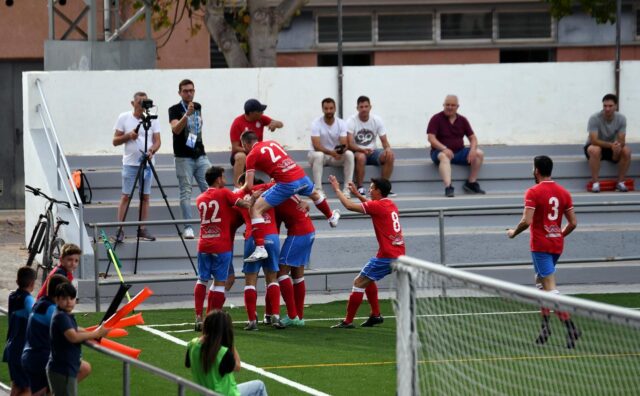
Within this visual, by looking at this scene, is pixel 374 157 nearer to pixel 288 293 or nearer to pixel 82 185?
pixel 82 185

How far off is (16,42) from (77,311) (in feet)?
37.8

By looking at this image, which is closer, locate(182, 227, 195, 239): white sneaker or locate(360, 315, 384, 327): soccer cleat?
locate(360, 315, 384, 327): soccer cleat

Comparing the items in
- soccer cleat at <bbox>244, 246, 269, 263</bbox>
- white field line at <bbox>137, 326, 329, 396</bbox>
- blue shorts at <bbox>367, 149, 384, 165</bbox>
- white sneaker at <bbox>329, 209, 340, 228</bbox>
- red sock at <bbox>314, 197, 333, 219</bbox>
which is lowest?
white field line at <bbox>137, 326, 329, 396</bbox>

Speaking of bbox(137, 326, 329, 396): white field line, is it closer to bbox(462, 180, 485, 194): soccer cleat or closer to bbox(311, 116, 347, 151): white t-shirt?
bbox(311, 116, 347, 151): white t-shirt

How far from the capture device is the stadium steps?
63.2 ft

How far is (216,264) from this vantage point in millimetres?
15117

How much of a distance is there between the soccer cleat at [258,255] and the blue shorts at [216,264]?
237mm

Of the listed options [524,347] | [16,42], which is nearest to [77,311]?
[524,347]

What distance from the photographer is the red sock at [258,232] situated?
15.3 meters

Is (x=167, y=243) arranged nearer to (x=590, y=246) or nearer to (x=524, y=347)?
(x=590, y=246)

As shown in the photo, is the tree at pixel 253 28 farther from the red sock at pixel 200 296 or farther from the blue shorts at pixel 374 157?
the red sock at pixel 200 296

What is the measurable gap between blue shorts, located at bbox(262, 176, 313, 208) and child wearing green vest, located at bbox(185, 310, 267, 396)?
5.86m

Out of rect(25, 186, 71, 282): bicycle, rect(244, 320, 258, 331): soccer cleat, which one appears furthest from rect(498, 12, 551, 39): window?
rect(244, 320, 258, 331): soccer cleat

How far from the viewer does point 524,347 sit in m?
11.5
